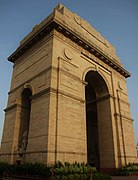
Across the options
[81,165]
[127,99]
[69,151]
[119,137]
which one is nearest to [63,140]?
[69,151]

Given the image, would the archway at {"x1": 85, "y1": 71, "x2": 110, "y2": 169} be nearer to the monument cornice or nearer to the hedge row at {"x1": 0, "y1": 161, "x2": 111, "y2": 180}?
the monument cornice

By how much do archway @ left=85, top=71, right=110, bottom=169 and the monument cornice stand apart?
2.40m

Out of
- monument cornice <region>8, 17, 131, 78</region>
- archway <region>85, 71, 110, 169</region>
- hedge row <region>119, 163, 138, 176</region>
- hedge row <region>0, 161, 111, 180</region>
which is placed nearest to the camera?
hedge row <region>0, 161, 111, 180</region>

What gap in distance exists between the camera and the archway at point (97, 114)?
764 inches

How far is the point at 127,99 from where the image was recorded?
22.9m

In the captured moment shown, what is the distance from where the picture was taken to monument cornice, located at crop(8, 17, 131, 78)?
53.0 ft

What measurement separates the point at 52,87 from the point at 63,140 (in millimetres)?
4047

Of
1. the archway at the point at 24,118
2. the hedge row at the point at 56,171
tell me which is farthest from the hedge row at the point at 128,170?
the archway at the point at 24,118

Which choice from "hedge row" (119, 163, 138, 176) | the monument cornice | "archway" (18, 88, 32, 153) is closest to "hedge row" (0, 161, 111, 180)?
"archway" (18, 88, 32, 153)

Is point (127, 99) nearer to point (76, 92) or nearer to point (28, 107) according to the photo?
point (76, 92)

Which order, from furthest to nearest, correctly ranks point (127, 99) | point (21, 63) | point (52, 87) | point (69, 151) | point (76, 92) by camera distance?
point (127, 99)
point (21, 63)
point (76, 92)
point (52, 87)
point (69, 151)

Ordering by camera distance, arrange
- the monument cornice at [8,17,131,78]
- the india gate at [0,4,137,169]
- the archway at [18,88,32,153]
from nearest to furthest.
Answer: the india gate at [0,4,137,169], the archway at [18,88,32,153], the monument cornice at [8,17,131,78]

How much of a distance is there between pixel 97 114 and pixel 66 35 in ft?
31.6

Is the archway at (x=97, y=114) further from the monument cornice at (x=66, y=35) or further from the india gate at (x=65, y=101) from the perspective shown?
the monument cornice at (x=66, y=35)
